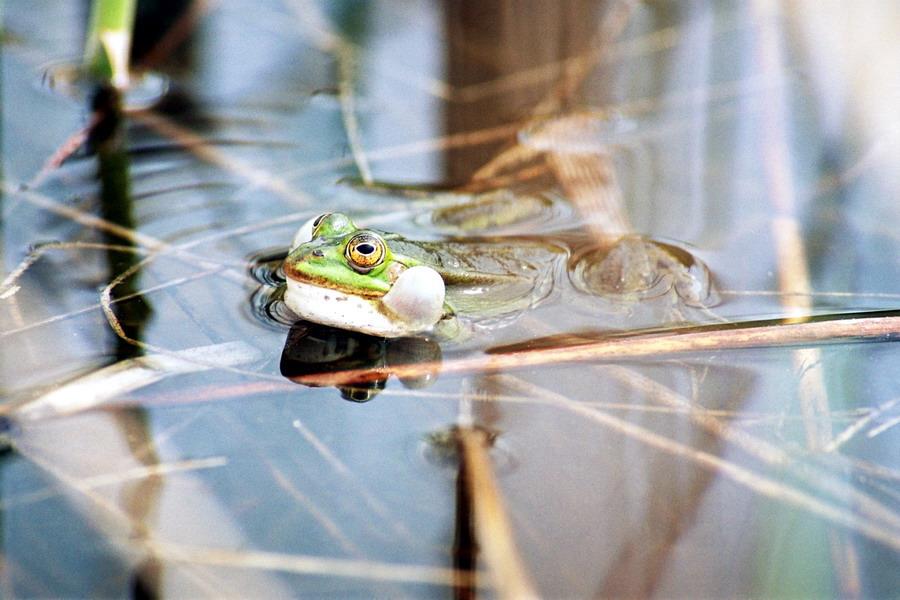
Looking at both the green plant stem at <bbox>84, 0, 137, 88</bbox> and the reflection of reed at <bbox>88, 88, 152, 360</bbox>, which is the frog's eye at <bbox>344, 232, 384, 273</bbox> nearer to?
the reflection of reed at <bbox>88, 88, 152, 360</bbox>

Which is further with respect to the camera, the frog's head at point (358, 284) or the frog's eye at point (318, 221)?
the frog's eye at point (318, 221)

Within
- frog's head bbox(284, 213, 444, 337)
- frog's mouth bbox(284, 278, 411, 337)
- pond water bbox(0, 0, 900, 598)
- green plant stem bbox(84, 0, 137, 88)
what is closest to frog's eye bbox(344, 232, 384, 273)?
frog's head bbox(284, 213, 444, 337)

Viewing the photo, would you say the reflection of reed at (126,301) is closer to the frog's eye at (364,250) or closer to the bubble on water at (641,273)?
the frog's eye at (364,250)

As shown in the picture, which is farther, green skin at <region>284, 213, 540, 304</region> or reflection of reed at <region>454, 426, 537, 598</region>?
green skin at <region>284, 213, 540, 304</region>

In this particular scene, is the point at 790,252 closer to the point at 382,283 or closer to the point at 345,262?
the point at 382,283

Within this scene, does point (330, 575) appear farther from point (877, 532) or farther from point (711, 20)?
point (711, 20)

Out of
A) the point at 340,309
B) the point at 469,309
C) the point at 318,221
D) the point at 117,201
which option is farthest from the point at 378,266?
the point at 117,201

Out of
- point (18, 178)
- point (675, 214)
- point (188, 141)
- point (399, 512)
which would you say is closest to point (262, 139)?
point (188, 141)

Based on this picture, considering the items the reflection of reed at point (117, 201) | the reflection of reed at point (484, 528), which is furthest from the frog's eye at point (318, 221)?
the reflection of reed at point (484, 528)
